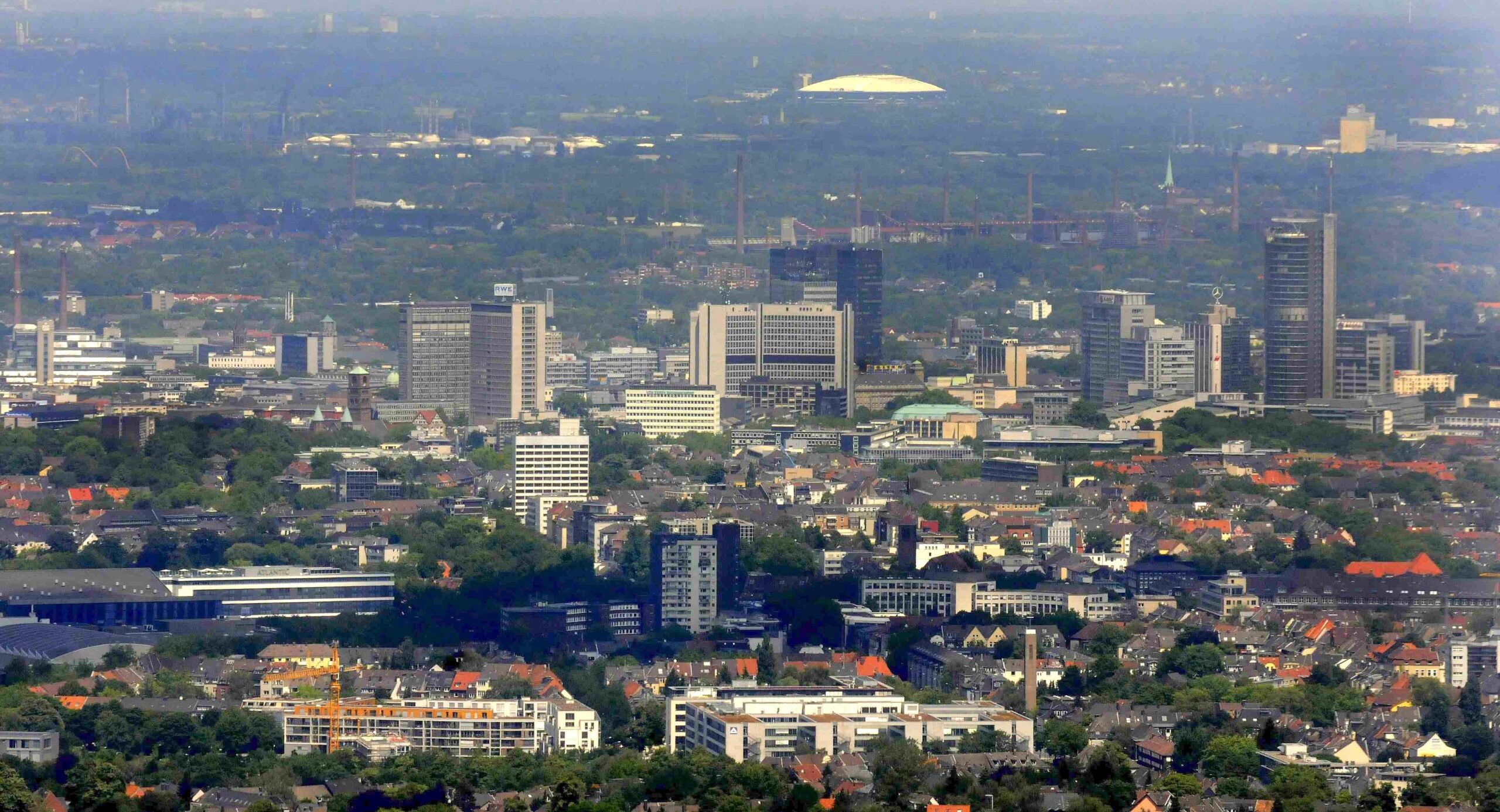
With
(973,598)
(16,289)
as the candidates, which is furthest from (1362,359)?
(16,289)

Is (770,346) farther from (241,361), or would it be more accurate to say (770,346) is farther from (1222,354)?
(241,361)

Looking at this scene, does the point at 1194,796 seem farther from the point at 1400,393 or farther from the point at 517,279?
the point at 517,279

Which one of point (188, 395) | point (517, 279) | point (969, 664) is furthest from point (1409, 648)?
point (517, 279)

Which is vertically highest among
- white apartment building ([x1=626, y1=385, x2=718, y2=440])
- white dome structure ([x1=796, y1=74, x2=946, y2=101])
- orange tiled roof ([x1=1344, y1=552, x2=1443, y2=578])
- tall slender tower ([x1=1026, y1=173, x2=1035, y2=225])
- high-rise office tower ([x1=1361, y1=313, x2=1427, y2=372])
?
white dome structure ([x1=796, y1=74, x2=946, y2=101])

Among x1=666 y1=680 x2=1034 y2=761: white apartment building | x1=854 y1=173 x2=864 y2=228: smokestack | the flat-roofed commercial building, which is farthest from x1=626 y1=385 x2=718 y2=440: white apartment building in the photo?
x1=854 y1=173 x2=864 y2=228: smokestack

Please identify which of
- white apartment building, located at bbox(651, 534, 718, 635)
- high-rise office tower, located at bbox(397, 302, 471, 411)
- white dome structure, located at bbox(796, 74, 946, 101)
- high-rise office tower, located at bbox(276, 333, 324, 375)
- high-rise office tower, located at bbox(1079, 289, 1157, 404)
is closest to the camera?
white apartment building, located at bbox(651, 534, 718, 635)

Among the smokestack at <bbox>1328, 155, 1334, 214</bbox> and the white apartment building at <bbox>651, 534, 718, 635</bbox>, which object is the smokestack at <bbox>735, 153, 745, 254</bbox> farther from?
the white apartment building at <bbox>651, 534, 718, 635</bbox>
